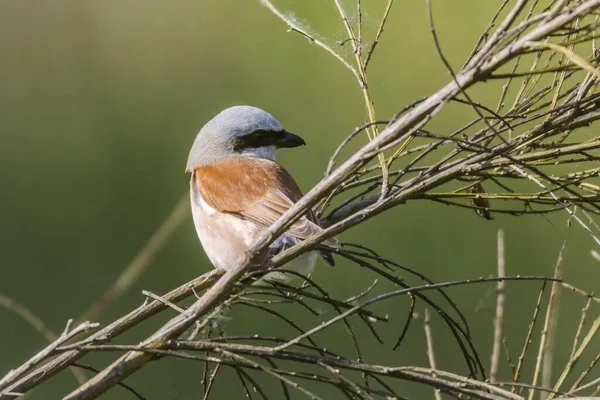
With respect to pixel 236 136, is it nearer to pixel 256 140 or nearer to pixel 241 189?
pixel 256 140

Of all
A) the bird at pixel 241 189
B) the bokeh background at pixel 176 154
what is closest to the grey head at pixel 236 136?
the bird at pixel 241 189

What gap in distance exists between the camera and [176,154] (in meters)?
4.88

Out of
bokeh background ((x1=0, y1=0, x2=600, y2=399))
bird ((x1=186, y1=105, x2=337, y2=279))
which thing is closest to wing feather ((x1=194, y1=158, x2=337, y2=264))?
bird ((x1=186, y1=105, x2=337, y2=279))

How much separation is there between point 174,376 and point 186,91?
2.00 meters

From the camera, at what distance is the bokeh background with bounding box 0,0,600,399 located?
4.16m

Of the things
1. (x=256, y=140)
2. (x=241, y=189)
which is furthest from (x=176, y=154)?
(x=241, y=189)

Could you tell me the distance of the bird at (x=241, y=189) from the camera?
236 centimetres

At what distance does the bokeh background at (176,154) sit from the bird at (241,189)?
1407 millimetres

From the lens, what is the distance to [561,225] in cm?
461

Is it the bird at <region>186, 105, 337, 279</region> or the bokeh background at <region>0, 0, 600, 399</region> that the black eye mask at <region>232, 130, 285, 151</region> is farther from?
the bokeh background at <region>0, 0, 600, 399</region>

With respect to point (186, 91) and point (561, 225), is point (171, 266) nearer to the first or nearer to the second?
point (186, 91)

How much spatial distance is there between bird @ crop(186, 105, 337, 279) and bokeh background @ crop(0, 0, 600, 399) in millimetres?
1407

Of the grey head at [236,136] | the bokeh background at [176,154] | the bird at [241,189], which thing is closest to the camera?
the bird at [241,189]

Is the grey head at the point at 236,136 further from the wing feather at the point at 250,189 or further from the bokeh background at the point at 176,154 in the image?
the bokeh background at the point at 176,154
